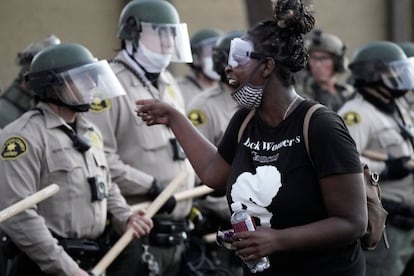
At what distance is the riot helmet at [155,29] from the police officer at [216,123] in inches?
29.7

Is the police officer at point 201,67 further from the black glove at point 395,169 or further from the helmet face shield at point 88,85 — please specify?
the helmet face shield at point 88,85

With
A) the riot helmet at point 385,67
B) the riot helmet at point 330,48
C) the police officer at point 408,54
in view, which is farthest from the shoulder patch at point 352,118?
the riot helmet at point 330,48

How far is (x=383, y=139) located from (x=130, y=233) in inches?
91.3

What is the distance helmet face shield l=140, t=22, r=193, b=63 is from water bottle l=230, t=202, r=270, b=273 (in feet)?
8.23

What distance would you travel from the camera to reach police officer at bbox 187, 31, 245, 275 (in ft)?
24.0

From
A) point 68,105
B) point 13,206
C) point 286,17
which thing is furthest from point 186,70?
point 286,17

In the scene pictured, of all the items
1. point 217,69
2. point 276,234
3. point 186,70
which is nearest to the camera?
point 276,234

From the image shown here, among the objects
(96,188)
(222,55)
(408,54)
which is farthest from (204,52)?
(96,188)

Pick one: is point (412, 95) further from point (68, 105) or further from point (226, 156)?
point (226, 156)

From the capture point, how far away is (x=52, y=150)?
17.8 ft

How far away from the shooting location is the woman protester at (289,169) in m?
3.97

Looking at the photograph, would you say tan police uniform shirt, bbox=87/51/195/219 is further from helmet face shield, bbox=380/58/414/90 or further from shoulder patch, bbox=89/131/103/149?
helmet face shield, bbox=380/58/414/90

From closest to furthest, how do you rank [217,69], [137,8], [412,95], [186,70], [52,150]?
[52,150] < [137,8] < [217,69] < [412,95] < [186,70]

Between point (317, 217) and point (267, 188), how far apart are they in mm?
224
